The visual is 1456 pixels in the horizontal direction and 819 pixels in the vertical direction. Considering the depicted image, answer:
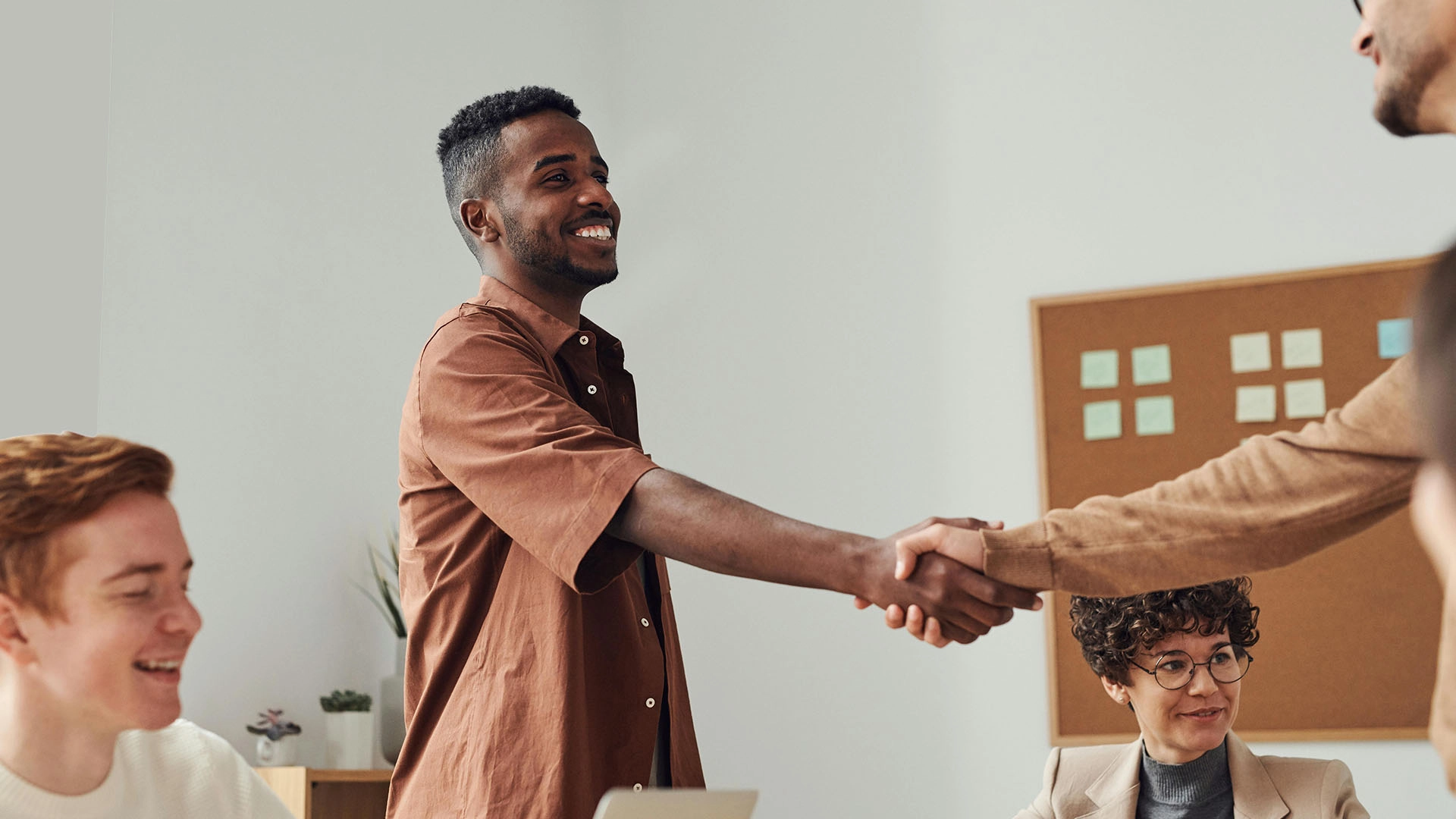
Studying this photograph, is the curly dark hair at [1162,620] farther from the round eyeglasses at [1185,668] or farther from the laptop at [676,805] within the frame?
the laptop at [676,805]

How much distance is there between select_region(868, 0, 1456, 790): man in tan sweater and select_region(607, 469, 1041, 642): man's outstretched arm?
25mm

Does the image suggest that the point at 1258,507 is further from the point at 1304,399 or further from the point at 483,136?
the point at 1304,399

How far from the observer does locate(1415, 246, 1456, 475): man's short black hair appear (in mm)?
658

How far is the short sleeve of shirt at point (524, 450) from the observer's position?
68.0 inches

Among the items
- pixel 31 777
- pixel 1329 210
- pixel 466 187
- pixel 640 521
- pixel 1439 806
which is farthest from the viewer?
pixel 1329 210

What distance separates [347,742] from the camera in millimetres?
3312

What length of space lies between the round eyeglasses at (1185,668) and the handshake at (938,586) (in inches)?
21.8

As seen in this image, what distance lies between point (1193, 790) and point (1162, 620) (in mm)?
282

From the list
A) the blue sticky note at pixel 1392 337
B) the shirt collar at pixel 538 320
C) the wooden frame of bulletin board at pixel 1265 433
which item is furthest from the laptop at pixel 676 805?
the blue sticky note at pixel 1392 337

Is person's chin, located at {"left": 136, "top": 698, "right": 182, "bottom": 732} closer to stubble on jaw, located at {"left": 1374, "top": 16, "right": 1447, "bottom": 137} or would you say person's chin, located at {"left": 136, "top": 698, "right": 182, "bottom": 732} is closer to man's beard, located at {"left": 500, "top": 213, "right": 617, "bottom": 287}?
man's beard, located at {"left": 500, "top": 213, "right": 617, "bottom": 287}

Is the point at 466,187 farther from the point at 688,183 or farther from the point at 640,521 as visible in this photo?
the point at 688,183

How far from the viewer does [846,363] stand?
4516 millimetres

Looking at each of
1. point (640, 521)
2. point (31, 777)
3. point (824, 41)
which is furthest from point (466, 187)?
point (824, 41)

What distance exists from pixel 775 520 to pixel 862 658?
103 inches
